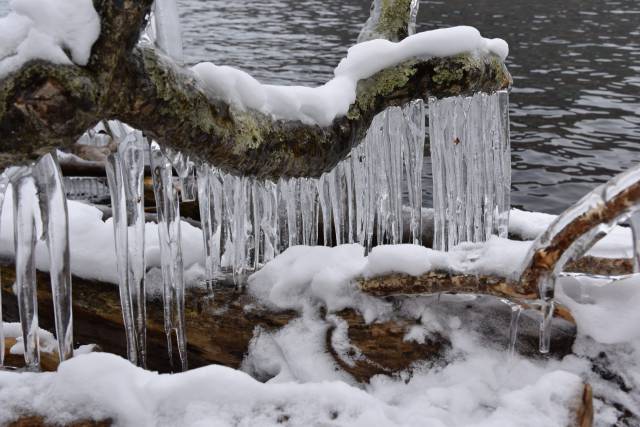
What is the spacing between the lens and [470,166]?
16.4 feet

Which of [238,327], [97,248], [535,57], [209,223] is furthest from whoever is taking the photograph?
[535,57]

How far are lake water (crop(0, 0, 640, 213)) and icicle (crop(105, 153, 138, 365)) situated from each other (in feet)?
20.7

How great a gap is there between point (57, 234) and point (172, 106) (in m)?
1.14

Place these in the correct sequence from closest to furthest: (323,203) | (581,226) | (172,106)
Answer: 1. (172,106)
2. (581,226)
3. (323,203)

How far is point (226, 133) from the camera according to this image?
9.22 ft

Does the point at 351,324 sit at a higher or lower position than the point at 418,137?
lower

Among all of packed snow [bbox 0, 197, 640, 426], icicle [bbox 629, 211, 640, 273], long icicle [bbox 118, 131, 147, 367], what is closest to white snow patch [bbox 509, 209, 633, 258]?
packed snow [bbox 0, 197, 640, 426]

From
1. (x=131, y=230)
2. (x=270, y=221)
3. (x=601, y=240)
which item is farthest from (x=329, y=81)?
(x=601, y=240)

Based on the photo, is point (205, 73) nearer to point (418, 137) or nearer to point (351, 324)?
point (351, 324)

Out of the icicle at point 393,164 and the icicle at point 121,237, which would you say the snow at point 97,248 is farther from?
the icicle at point 393,164

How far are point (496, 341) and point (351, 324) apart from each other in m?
0.77

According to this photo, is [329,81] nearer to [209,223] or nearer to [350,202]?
[209,223]

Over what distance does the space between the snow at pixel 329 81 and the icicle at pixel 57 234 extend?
2.66ft

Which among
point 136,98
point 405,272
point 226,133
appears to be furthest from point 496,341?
point 136,98
